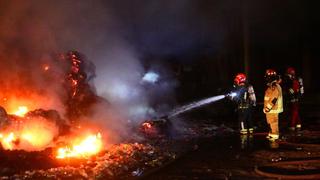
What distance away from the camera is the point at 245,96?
1118 centimetres

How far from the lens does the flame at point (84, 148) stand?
7988 mm

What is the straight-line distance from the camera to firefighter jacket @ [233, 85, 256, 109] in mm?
11148

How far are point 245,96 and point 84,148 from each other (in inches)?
182

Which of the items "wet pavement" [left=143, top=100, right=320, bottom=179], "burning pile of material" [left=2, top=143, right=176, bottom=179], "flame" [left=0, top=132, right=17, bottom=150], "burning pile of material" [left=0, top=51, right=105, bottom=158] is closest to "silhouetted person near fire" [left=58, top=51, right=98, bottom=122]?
"burning pile of material" [left=0, top=51, right=105, bottom=158]

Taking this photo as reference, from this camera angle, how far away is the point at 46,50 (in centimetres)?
1145

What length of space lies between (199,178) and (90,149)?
2.93 metres

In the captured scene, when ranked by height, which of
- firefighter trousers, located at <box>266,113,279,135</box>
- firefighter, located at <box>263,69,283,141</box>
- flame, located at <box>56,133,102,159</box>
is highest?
firefighter, located at <box>263,69,283,141</box>

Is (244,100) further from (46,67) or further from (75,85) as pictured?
(46,67)

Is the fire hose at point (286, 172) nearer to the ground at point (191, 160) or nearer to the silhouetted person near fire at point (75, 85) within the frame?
the ground at point (191, 160)

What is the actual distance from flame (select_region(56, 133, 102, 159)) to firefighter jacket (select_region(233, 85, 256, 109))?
3.92 meters

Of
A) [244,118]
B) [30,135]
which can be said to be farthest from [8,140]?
[244,118]

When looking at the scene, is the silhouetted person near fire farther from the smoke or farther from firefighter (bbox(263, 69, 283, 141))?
firefighter (bbox(263, 69, 283, 141))

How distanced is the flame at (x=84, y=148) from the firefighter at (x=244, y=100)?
3906 millimetres

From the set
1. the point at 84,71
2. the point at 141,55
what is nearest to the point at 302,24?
the point at 141,55
